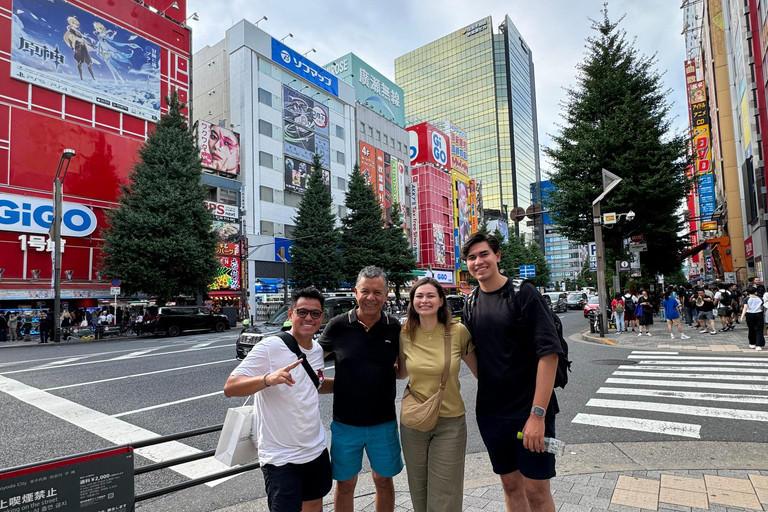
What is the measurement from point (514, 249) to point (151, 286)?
55536 mm

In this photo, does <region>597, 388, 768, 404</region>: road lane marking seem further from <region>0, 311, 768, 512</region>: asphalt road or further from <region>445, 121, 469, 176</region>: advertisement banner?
<region>445, 121, 469, 176</region>: advertisement banner

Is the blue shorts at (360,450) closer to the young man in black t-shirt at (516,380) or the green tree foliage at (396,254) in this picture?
the young man in black t-shirt at (516,380)

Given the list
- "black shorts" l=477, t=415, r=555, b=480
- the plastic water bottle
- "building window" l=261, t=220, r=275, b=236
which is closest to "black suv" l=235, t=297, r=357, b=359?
"black shorts" l=477, t=415, r=555, b=480

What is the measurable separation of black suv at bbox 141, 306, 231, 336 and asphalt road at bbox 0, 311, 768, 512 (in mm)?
11923

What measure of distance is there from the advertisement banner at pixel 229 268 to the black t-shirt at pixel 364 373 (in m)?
36.4

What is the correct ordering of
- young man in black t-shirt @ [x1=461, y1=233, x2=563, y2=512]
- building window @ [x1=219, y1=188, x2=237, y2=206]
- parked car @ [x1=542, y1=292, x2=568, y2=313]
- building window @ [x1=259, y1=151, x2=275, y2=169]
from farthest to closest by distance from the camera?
1. building window @ [x1=259, y1=151, x2=275, y2=169]
2. parked car @ [x1=542, y1=292, x2=568, y2=313]
3. building window @ [x1=219, y1=188, x2=237, y2=206]
4. young man in black t-shirt @ [x1=461, y1=233, x2=563, y2=512]

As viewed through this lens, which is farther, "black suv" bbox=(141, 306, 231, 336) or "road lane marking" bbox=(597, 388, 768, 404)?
"black suv" bbox=(141, 306, 231, 336)

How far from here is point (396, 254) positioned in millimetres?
41656

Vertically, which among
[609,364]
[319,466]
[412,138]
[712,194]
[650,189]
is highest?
[412,138]

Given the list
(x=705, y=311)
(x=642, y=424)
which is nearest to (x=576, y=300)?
(x=705, y=311)

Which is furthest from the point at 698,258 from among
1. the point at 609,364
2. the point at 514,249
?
the point at 609,364

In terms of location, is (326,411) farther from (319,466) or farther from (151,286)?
(151,286)

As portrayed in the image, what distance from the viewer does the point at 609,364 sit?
10.5 m

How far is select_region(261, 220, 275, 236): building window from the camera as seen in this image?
41.9 m
